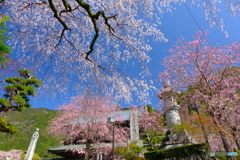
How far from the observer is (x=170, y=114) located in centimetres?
936

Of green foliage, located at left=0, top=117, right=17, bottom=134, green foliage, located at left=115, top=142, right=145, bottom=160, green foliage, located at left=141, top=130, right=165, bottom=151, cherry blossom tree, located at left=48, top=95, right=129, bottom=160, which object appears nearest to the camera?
green foliage, located at left=115, top=142, right=145, bottom=160

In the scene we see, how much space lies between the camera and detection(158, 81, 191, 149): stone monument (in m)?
8.24

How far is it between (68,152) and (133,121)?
630cm

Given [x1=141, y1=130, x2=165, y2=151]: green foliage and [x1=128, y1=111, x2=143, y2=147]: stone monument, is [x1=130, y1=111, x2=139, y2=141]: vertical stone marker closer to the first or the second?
[x1=128, y1=111, x2=143, y2=147]: stone monument

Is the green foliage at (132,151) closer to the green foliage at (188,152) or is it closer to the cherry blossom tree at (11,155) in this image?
the green foliage at (188,152)

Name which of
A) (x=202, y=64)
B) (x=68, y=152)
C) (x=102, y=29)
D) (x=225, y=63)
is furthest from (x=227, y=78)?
(x=68, y=152)

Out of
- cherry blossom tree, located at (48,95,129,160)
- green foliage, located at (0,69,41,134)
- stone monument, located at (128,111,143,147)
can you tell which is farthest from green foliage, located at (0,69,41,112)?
stone monument, located at (128,111,143,147)

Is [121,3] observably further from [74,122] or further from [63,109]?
[63,109]

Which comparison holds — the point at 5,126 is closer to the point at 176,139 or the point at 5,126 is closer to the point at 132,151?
the point at 132,151

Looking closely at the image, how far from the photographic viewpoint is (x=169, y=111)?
9.47 meters

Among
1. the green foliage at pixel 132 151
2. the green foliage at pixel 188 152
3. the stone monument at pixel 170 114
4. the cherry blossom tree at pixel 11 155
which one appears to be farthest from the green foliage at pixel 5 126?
the stone monument at pixel 170 114

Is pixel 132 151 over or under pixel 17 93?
under

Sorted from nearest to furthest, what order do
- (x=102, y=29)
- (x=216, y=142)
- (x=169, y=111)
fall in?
(x=102, y=29) < (x=169, y=111) < (x=216, y=142)

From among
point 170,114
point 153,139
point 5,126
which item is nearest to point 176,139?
point 170,114
